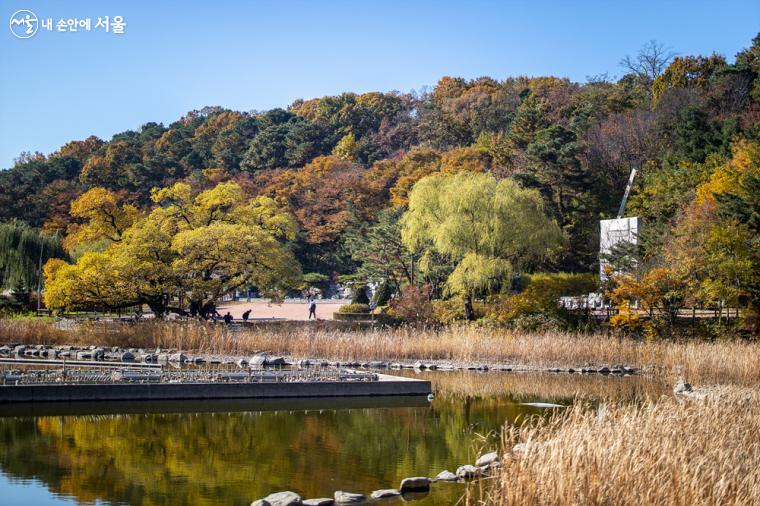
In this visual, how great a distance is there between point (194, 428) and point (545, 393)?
7142 millimetres

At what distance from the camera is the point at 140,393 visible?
49.2 feet

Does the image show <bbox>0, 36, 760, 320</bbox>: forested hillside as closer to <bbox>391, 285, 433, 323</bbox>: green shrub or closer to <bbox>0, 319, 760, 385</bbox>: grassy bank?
<bbox>0, 319, 760, 385</bbox>: grassy bank

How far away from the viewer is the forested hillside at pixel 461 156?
113 feet

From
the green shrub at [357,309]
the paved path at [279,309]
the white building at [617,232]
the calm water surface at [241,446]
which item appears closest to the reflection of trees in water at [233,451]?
the calm water surface at [241,446]

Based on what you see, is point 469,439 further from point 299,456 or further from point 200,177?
point 200,177

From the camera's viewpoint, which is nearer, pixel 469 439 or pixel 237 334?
pixel 469 439

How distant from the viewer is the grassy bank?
69.6 ft

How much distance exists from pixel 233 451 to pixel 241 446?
29cm

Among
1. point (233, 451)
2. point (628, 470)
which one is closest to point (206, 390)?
point (233, 451)

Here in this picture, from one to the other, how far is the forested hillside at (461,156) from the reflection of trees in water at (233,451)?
13705 millimetres

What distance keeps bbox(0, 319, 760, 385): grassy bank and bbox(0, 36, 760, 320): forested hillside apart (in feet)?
15.6

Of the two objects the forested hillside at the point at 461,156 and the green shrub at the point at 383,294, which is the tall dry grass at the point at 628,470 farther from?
the green shrub at the point at 383,294

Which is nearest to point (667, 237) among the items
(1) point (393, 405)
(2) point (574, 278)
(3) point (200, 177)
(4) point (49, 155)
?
(2) point (574, 278)

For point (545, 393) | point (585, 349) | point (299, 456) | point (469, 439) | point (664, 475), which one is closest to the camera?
point (664, 475)
